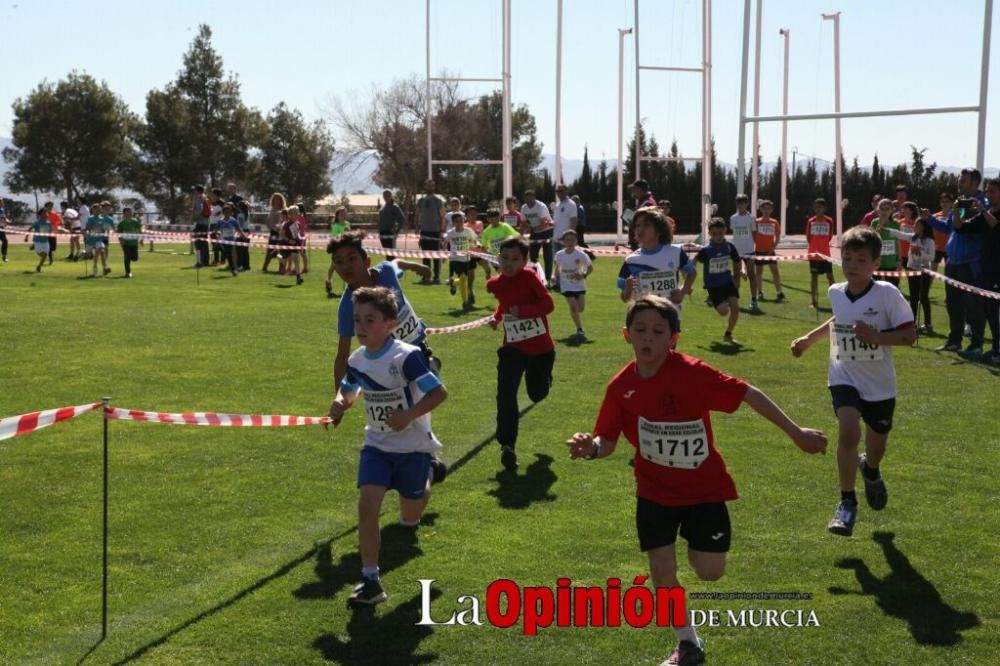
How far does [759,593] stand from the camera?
6.18 metres

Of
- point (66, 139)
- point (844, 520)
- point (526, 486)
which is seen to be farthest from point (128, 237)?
point (66, 139)

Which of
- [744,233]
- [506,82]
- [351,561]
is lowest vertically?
[351,561]

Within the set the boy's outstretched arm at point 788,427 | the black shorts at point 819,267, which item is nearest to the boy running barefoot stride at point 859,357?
the boy's outstretched arm at point 788,427

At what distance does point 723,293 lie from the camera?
17438 millimetres

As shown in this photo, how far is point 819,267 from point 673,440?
18.4 metres

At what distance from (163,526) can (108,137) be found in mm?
68760

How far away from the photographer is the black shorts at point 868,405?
7301 mm

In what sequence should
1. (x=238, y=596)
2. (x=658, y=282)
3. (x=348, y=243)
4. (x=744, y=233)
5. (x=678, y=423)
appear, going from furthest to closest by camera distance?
1. (x=744, y=233)
2. (x=658, y=282)
3. (x=348, y=243)
4. (x=238, y=596)
5. (x=678, y=423)

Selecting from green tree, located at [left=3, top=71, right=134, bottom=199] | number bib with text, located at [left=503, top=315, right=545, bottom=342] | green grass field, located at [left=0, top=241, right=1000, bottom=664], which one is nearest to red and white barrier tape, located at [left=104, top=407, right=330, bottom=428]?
green grass field, located at [left=0, top=241, right=1000, bottom=664]

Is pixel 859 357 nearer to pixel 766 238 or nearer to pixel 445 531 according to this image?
pixel 445 531

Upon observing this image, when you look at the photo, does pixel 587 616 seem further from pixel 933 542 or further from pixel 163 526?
pixel 163 526

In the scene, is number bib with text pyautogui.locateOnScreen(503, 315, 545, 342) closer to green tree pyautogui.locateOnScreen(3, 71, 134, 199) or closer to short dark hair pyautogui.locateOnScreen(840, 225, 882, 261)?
short dark hair pyautogui.locateOnScreen(840, 225, 882, 261)

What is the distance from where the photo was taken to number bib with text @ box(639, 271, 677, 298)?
11336mm

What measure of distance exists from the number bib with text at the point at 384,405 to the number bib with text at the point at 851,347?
2.92 m
